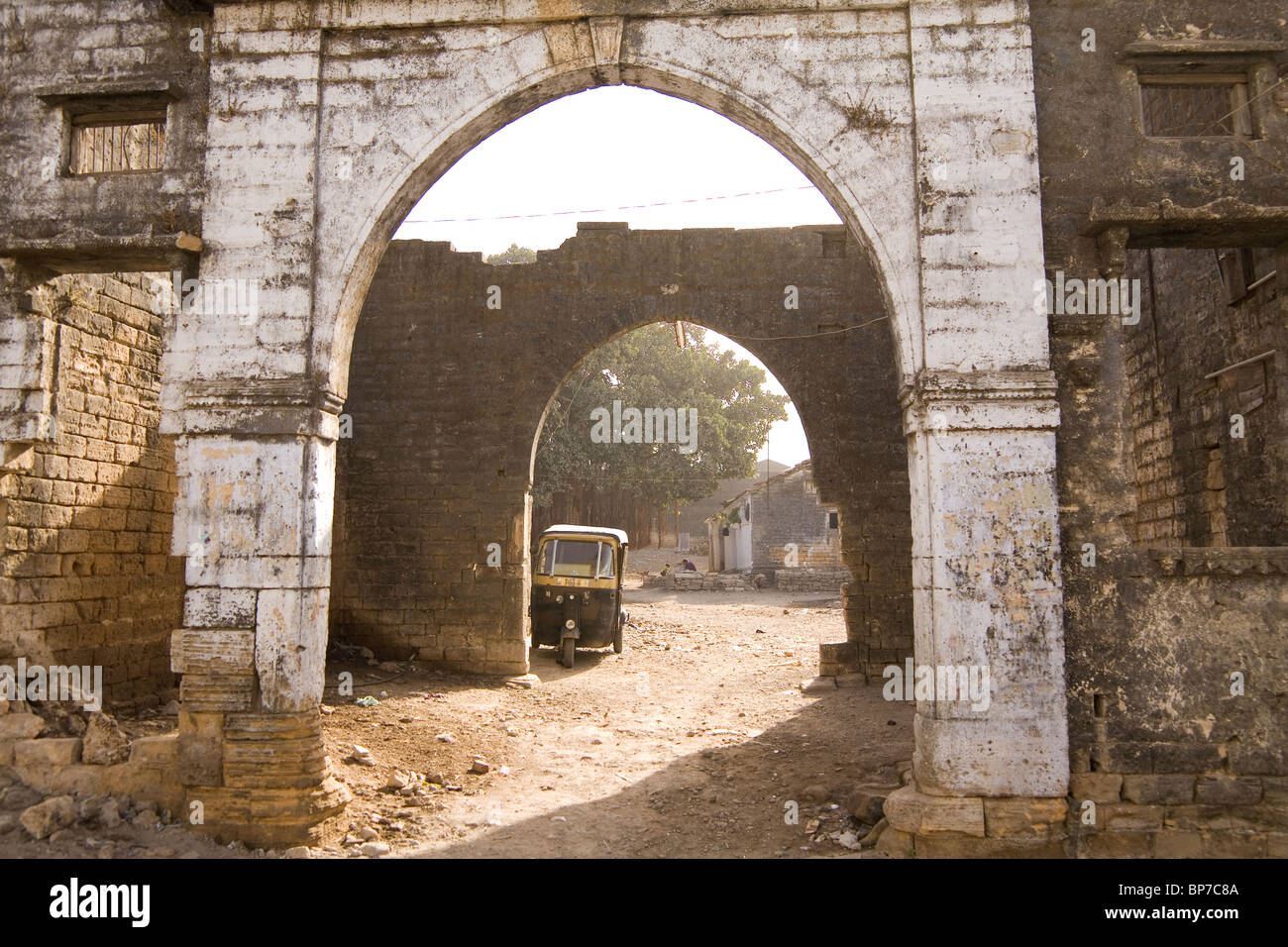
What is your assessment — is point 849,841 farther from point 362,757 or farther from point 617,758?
point 362,757

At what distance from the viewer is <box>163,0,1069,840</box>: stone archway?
480 centimetres

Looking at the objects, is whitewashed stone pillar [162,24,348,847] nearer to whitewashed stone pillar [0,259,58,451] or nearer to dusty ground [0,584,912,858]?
dusty ground [0,584,912,858]

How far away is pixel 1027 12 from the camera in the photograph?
5.19 meters

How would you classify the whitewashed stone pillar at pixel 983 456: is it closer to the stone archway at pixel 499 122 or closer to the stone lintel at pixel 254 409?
the stone archway at pixel 499 122

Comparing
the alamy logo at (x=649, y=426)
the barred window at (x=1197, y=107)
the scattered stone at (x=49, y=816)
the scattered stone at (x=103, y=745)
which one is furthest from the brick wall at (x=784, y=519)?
the scattered stone at (x=49, y=816)

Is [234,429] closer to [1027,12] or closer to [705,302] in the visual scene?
[1027,12]

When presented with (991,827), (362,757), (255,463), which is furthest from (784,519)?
(255,463)

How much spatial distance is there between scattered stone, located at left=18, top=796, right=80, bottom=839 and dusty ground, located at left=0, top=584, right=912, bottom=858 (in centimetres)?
6

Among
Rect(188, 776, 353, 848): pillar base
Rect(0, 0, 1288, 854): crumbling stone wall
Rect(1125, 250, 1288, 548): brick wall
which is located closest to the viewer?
Rect(0, 0, 1288, 854): crumbling stone wall

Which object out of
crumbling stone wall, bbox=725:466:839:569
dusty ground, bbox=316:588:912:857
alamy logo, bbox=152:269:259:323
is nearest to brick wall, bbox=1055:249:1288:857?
dusty ground, bbox=316:588:912:857

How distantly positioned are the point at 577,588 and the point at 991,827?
8.42 m

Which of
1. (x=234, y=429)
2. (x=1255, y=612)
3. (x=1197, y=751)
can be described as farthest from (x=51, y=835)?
(x=1255, y=612)

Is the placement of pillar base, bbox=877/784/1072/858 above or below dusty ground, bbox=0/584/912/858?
above

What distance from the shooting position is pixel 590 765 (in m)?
7.16
